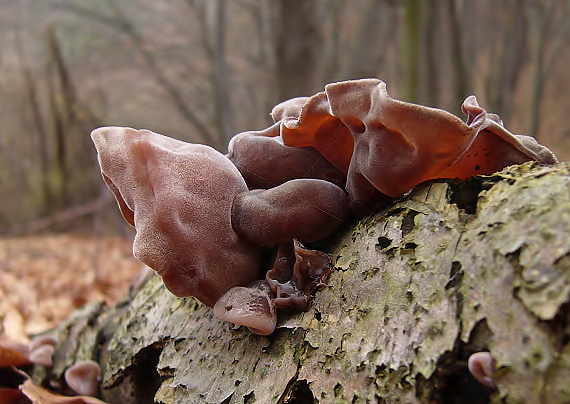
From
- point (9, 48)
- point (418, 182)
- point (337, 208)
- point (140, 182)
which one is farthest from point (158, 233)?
point (9, 48)

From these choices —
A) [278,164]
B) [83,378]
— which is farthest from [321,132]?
[83,378]

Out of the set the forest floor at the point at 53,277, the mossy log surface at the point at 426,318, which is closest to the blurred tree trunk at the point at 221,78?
the forest floor at the point at 53,277

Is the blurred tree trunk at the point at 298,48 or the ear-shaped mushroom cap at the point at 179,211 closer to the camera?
the ear-shaped mushroom cap at the point at 179,211

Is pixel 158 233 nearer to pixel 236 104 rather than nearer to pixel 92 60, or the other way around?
pixel 236 104

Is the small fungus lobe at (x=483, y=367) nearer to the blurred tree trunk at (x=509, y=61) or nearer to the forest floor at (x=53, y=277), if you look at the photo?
the forest floor at (x=53, y=277)

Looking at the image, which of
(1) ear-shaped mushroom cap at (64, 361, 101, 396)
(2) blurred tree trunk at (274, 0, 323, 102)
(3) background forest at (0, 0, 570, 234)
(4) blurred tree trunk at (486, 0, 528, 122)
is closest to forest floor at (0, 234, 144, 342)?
(1) ear-shaped mushroom cap at (64, 361, 101, 396)

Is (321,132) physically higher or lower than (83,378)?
higher

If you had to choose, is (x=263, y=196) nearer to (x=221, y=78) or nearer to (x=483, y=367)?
(x=483, y=367)
